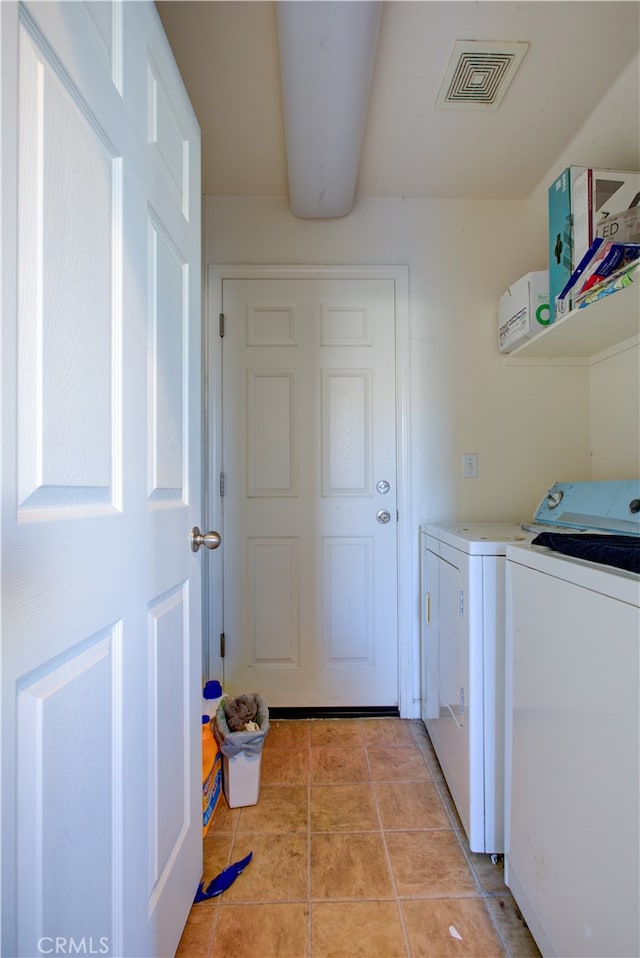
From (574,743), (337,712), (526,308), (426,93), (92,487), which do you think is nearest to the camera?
(92,487)

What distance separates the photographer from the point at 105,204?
0.63 meters

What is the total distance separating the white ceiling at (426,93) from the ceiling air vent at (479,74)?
1.0 inches

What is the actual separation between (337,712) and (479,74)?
2468 mm

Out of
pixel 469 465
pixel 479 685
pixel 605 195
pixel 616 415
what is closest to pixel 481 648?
pixel 479 685

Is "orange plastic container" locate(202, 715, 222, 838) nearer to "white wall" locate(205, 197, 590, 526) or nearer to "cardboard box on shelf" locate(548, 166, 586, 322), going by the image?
"white wall" locate(205, 197, 590, 526)

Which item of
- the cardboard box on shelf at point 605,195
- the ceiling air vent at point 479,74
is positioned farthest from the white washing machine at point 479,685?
the ceiling air vent at point 479,74

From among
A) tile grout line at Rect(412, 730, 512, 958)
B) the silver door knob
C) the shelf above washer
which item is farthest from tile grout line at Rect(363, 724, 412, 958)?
the shelf above washer

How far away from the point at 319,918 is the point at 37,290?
141 centimetres

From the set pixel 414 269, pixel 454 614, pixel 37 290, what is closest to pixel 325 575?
A: pixel 454 614

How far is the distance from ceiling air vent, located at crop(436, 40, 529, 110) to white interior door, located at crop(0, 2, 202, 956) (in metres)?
0.92

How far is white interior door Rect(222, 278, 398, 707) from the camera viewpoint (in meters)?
1.89

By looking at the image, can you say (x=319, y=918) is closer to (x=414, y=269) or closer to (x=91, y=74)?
(x=91, y=74)

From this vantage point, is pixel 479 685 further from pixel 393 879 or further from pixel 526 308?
pixel 526 308

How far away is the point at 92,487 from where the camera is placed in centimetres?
59
